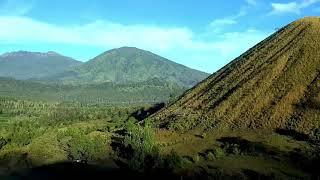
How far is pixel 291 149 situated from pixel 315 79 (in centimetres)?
3674

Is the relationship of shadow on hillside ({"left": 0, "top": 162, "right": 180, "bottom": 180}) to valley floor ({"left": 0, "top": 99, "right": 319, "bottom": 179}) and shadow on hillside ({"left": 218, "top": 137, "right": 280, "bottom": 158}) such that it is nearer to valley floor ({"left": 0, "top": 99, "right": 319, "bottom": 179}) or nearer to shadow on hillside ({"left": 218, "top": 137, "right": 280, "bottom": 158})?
valley floor ({"left": 0, "top": 99, "right": 319, "bottom": 179})

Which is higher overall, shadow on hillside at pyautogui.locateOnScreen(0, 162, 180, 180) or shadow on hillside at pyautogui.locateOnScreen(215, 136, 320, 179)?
shadow on hillside at pyautogui.locateOnScreen(215, 136, 320, 179)

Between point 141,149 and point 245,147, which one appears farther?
point 141,149

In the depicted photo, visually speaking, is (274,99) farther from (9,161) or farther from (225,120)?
(9,161)

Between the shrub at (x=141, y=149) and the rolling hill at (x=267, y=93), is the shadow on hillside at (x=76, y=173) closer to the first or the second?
the shrub at (x=141, y=149)

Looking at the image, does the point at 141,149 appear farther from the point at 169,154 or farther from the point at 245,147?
the point at 245,147

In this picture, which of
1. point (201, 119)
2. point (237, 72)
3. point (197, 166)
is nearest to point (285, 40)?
point (237, 72)

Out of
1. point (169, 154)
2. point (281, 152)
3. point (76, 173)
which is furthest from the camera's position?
point (169, 154)

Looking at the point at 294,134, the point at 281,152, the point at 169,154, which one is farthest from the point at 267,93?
the point at 169,154

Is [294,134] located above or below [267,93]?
below

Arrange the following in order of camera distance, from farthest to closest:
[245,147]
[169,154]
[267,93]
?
[267,93]
[245,147]
[169,154]

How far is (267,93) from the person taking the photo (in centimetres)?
15712

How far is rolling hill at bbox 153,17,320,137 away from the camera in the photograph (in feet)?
468

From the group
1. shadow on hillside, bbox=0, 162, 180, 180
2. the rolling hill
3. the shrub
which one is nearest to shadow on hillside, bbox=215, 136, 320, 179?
the rolling hill
